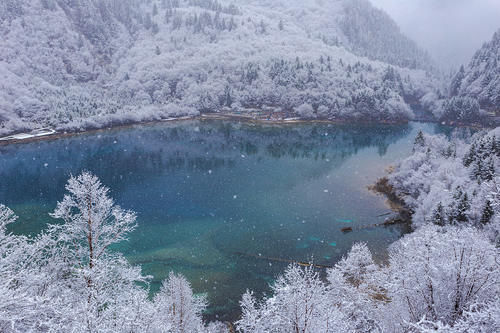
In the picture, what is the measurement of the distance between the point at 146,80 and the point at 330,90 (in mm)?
92345

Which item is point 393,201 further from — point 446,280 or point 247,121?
point 247,121

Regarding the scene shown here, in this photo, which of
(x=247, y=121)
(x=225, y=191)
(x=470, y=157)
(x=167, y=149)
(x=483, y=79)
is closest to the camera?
(x=470, y=157)

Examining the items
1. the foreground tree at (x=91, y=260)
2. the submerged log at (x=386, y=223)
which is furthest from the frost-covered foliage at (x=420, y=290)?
the submerged log at (x=386, y=223)

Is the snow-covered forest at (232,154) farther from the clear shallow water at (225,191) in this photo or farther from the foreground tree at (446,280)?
the clear shallow water at (225,191)

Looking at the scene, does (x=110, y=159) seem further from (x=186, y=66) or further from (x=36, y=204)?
(x=186, y=66)

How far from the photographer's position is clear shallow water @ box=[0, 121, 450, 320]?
40781 millimetres

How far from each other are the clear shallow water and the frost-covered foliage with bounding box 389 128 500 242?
5.73m

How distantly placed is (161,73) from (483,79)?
14533cm

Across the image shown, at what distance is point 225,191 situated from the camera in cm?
6322

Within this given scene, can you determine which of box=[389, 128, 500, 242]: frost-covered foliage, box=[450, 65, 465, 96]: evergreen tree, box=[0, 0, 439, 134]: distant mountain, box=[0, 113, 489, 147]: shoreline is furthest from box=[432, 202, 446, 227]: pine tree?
box=[450, 65, 465, 96]: evergreen tree

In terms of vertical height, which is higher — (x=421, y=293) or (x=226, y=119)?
(x=421, y=293)

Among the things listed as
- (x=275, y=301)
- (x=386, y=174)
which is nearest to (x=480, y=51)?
(x=386, y=174)

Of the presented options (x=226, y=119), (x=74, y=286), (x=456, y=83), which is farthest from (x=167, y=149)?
(x=456, y=83)

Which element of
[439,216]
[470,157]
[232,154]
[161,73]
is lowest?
[232,154]
